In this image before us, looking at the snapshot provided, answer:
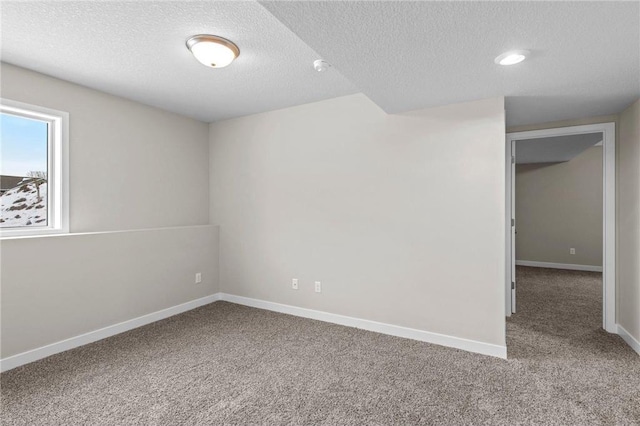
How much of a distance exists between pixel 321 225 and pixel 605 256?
2.99m

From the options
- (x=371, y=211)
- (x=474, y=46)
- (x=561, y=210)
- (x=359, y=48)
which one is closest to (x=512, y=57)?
(x=474, y=46)

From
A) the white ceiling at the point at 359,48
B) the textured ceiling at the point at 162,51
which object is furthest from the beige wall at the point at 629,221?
the textured ceiling at the point at 162,51

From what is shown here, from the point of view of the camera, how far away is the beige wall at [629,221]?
277 cm

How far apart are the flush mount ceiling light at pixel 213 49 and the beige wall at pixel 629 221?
3.45 metres

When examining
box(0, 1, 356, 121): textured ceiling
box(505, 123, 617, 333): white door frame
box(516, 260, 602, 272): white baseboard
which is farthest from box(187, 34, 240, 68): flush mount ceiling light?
box(516, 260, 602, 272): white baseboard

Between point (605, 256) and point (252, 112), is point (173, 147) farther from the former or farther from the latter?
point (605, 256)

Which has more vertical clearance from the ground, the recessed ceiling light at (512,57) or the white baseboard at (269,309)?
the recessed ceiling light at (512,57)

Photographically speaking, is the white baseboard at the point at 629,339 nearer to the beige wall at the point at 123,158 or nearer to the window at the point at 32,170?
the beige wall at the point at 123,158

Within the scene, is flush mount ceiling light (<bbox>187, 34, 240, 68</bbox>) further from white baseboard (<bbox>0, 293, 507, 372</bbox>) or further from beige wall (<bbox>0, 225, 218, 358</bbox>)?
white baseboard (<bbox>0, 293, 507, 372</bbox>)

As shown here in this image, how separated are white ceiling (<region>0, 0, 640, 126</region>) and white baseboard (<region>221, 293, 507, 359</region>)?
213 centimetres

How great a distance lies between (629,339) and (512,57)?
2.86 meters

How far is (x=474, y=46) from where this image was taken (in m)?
1.81

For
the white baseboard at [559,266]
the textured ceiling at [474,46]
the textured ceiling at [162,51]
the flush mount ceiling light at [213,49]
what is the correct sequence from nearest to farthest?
the textured ceiling at [474,46]
the textured ceiling at [162,51]
the flush mount ceiling light at [213,49]
the white baseboard at [559,266]

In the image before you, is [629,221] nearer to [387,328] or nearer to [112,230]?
[387,328]
